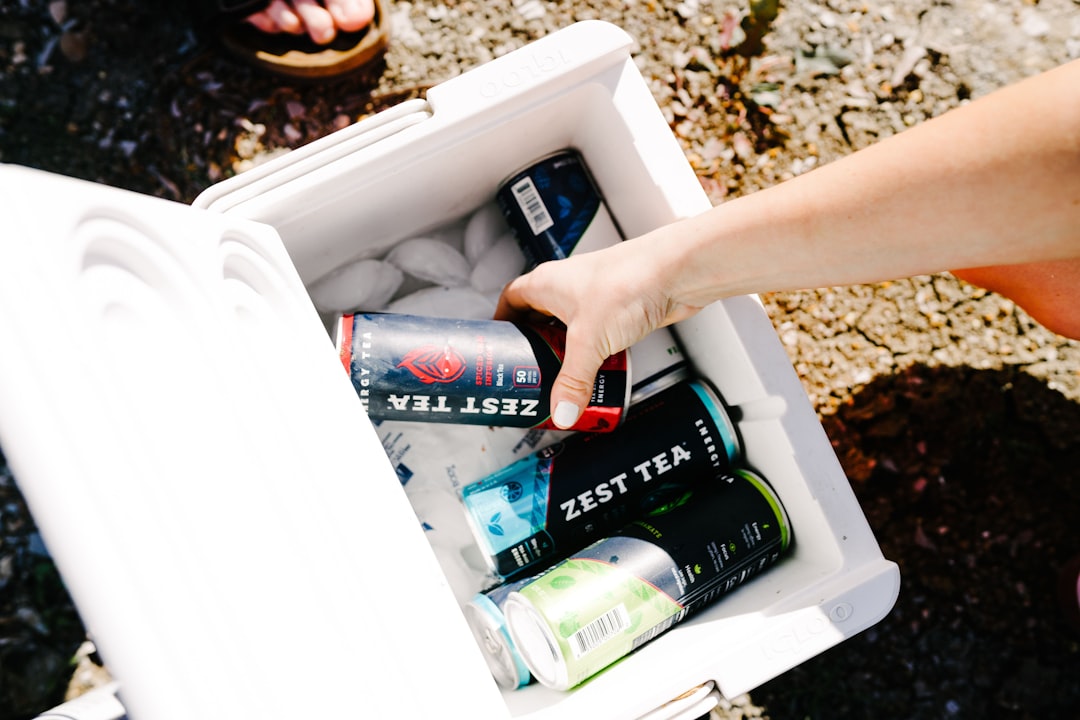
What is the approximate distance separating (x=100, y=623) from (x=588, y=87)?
2.64 ft

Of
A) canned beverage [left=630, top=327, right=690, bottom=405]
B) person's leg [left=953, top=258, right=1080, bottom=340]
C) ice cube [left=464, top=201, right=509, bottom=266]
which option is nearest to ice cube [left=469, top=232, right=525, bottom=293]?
ice cube [left=464, top=201, right=509, bottom=266]

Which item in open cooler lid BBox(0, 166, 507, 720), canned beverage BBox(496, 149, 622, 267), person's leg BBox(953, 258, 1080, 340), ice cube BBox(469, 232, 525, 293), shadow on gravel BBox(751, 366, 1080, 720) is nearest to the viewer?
open cooler lid BBox(0, 166, 507, 720)

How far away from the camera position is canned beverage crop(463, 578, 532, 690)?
906 mm

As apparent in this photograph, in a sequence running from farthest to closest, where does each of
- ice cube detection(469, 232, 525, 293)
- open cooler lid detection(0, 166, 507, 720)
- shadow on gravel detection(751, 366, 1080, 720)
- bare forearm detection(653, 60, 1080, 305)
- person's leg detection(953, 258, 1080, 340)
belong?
shadow on gravel detection(751, 366, 1080, 720), ice cube detection(469, 232, 525, 293), person's leg detection(953, 258, 1080, 340), bare forearm detection(653, 60, 1080, 305), open cooler lid detection(0, 166, 507, 720)

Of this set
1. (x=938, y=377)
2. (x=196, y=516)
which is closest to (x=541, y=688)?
(x=196, y=516)

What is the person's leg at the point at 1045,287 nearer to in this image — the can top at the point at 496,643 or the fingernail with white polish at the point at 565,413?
the fingernail with white polish at the point at 565,413

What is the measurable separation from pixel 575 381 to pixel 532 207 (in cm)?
29

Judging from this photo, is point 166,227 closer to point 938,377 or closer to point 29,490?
point 29,490

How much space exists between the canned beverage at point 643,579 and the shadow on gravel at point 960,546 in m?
0.44

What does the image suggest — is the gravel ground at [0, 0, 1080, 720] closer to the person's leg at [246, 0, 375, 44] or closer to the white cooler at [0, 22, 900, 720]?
the person's leg at [246, 0, 375, 44]

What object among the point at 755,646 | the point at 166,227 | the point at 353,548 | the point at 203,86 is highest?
the point at 203,86

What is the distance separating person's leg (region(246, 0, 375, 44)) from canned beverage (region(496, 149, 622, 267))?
50 centimetres

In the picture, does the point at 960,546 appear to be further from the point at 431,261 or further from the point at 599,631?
the point at 431,261

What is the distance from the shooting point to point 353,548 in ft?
2.29
